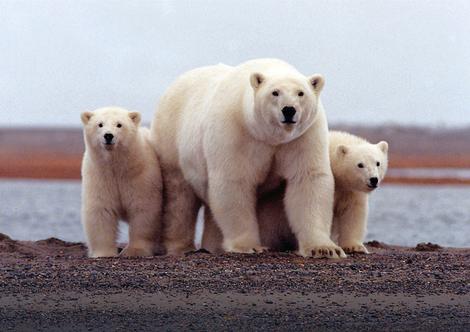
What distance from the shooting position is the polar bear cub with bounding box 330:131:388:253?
9484 mm

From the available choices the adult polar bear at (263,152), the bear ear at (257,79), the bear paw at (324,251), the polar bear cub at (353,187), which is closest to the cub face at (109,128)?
the adult polar bear at (263,152)

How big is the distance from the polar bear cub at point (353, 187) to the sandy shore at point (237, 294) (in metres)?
0.88

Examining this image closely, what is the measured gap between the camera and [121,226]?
10414mm

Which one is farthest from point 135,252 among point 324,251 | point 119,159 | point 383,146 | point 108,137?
point 383,146

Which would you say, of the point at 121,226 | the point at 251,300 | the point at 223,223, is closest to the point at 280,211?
the point at 223,223

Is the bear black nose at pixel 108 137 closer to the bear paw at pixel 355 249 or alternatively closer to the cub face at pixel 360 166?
the cub face at pixel 360 166

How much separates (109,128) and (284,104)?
1.99 m

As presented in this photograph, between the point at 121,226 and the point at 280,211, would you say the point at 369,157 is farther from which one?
the point at 121,226

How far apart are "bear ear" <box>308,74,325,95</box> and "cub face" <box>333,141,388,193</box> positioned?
3.00 ft

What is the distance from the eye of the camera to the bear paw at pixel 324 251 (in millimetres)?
8891

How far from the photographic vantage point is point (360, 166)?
31.0ft

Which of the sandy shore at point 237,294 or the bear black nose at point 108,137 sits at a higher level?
the bear black nose at point 108,137

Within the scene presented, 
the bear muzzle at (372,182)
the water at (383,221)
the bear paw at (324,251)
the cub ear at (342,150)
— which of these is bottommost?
the water at (383,221)

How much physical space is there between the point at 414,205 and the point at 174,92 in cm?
1534
